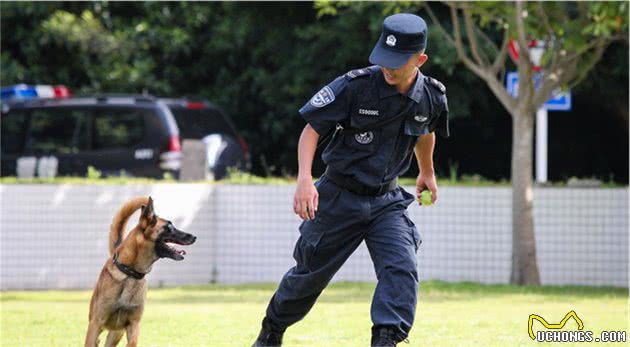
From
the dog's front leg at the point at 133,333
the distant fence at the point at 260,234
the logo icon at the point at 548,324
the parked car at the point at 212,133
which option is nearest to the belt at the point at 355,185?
the dog's front leg at the point at 133,333

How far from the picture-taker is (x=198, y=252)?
51.3 feet

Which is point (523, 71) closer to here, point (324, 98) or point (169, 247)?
point (169, 247)

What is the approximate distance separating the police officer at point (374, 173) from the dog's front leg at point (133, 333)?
1.06 m

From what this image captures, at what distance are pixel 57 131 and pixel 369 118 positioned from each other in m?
12.1

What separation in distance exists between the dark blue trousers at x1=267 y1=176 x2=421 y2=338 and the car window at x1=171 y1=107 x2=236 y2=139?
1076 cm

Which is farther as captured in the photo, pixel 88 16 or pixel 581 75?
pixel 88 16

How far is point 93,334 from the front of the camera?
26.1 feet

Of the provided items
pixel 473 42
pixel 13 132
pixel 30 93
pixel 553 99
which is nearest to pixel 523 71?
pixel 473 42

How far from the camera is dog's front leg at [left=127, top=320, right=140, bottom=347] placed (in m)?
7.94

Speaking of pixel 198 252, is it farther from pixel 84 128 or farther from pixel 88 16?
pixel 88 16

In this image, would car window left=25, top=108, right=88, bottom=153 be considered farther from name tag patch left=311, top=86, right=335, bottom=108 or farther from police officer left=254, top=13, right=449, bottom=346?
name tag patch left=311, top=86, right=335, bottom=108

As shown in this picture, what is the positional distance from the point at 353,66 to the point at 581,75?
678 cm

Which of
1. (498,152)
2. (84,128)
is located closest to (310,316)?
(84,128)

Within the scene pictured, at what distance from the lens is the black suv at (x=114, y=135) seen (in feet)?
58.3
